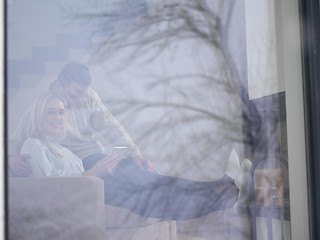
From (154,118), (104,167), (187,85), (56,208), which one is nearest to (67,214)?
(56,208)

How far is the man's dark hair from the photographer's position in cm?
188

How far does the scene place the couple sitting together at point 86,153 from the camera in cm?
182

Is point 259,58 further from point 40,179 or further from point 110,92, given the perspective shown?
point 40,179

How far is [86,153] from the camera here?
1.88 meters

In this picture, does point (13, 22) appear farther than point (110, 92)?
No

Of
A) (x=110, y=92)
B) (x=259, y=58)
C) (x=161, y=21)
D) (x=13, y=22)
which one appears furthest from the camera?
(x=259, y=58)

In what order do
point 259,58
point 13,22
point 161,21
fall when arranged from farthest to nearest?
point 259,58 → point 161,21 → point 13,22

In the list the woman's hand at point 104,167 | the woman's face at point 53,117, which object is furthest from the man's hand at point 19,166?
the woman's hand at point 104,167

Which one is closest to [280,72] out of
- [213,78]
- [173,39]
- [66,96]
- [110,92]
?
[213,78]

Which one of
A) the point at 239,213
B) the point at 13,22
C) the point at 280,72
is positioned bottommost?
the point at 239,213

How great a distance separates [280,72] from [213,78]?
41cm

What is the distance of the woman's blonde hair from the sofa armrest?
145 mm

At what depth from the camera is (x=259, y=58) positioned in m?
2.28

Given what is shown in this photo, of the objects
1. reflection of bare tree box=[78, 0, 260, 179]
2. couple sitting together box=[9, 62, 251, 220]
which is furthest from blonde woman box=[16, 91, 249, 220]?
reflection of bare tree box=[78, 0, 260, 179]
